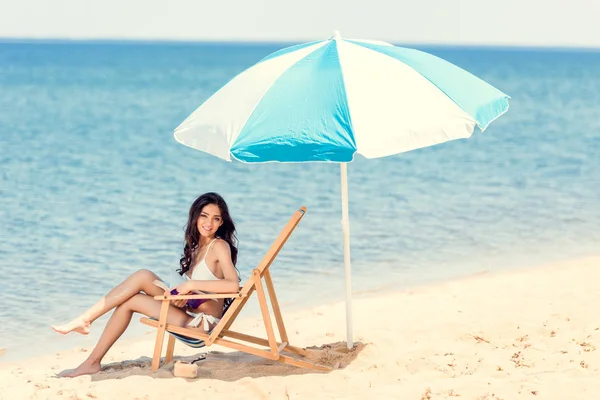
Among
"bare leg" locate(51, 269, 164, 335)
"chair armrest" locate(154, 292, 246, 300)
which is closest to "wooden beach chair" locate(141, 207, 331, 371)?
"chair armrest" locate(154, 292, 246, 300)

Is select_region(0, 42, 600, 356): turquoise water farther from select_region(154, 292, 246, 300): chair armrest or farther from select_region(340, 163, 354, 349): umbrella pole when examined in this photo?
select_region(340, 163, 354, 349): umbrella pole

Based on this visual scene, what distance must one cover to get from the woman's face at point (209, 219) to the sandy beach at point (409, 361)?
817mm

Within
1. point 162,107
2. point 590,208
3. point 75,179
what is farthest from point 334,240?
point 162,107

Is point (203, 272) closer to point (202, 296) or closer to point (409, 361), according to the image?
point (202, 296)

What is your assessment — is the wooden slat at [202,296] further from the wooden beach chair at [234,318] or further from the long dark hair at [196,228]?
the long dark hair at [196,228]

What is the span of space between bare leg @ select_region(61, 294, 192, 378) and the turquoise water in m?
1.65

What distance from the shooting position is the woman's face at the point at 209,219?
17.3 ft

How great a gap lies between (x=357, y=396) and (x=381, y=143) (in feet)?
A: 4.47

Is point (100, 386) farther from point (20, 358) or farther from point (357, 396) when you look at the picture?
point (20, 358)

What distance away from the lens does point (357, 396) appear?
4.68 meters

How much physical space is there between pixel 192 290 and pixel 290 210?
6701 mm

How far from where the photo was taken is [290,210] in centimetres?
1178

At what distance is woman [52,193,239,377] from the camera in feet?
17.0

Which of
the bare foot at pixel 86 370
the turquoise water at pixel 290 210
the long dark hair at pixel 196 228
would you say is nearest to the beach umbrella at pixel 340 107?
the long dark hair at pixel 196 228
